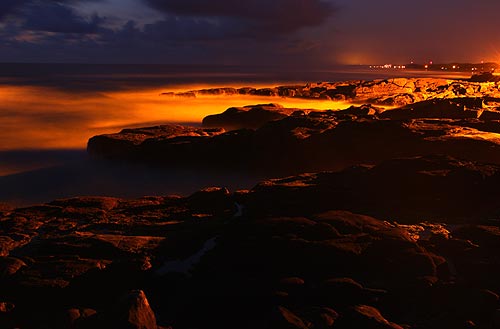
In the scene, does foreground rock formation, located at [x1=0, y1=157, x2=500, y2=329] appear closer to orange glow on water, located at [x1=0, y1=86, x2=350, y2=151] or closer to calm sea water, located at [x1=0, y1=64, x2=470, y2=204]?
calm sea water, located at [x1=0, y1=64, x2=470, y2=204]

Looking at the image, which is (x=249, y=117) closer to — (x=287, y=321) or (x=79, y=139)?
(x=79, y=139)

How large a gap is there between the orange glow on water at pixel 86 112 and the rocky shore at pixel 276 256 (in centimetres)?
2489

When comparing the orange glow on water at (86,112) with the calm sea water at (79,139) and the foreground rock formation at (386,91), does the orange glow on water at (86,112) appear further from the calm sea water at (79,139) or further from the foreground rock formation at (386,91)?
the foreground rock formation at (386,91)

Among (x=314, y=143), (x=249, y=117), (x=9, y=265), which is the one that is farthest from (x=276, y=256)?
(x=249, y=117)

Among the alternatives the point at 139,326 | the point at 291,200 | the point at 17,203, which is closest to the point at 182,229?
the point at 291,200

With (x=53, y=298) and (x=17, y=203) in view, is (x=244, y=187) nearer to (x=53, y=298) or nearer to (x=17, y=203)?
(x=17, y=203)

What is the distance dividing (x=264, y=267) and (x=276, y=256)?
357 millimetres

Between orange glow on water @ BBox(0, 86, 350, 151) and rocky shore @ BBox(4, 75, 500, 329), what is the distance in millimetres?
24889

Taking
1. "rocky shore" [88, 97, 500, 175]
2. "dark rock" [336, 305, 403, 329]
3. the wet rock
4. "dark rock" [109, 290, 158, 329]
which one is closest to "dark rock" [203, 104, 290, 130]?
"rocky shore" [88, 97, 500, 175]

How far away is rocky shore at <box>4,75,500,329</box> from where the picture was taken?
8.04m

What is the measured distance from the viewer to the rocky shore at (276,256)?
26.4ft

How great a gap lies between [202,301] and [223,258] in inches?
52.6

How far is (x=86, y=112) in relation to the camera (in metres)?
56.1

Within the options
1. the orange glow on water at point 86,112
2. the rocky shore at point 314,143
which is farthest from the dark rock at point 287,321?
the orange glow on water at point 86,112
